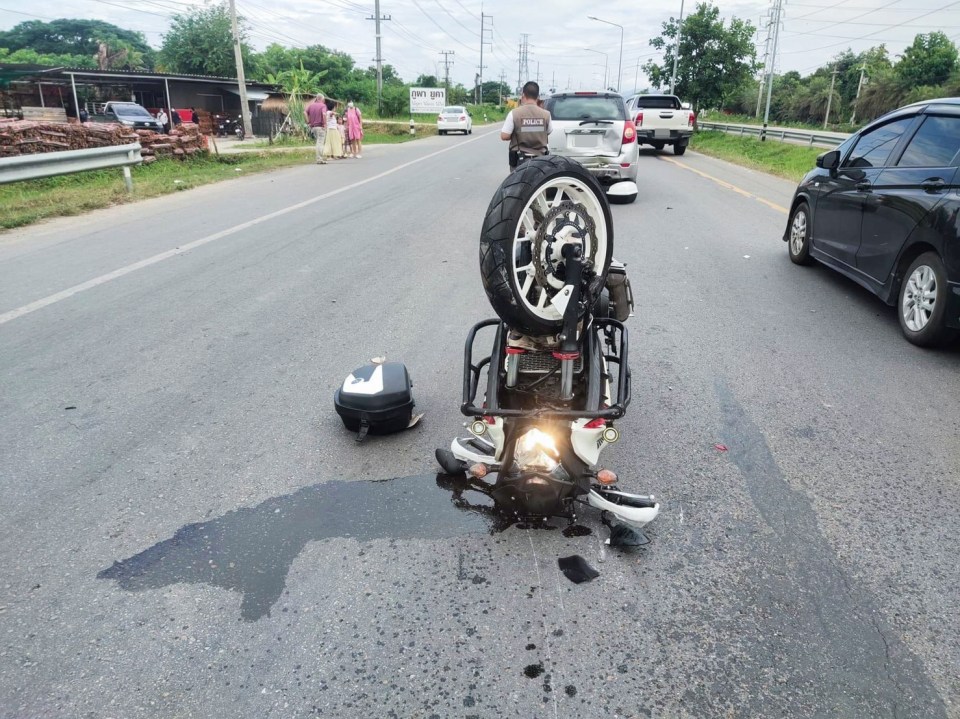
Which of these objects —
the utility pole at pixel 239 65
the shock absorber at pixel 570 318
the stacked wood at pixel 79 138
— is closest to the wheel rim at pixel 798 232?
the shock absorber at pixel 570 318

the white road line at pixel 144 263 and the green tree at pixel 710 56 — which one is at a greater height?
the green tree at pixel 710 56

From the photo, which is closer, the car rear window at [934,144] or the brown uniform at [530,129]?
the car rear window at [934,144]

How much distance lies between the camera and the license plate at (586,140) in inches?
467

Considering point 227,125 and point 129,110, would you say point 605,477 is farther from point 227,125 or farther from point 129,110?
point 227,125

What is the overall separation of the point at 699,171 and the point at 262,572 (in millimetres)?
17466

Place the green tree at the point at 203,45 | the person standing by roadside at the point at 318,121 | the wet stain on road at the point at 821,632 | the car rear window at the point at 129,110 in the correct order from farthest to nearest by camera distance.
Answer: the green tree at the point at 203,45 → the car rear window at the point at 129,110 → the person standing by roadside at the point at 318,121 → the wet stain on road at the point at 821,632

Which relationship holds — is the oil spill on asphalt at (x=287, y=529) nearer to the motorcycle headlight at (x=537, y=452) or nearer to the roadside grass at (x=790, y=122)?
the motorcycle headlight at (x=537, y=452)

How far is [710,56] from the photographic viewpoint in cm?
3809

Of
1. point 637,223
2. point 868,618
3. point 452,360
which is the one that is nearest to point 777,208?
point 637,223

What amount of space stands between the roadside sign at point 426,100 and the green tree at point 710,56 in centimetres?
2311

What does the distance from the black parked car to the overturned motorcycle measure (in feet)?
10.3

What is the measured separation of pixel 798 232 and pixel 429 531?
630cm

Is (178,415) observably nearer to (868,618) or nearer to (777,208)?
(868,618)

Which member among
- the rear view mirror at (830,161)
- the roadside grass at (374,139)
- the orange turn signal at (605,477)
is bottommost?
the orange turn signal at (605,477)
